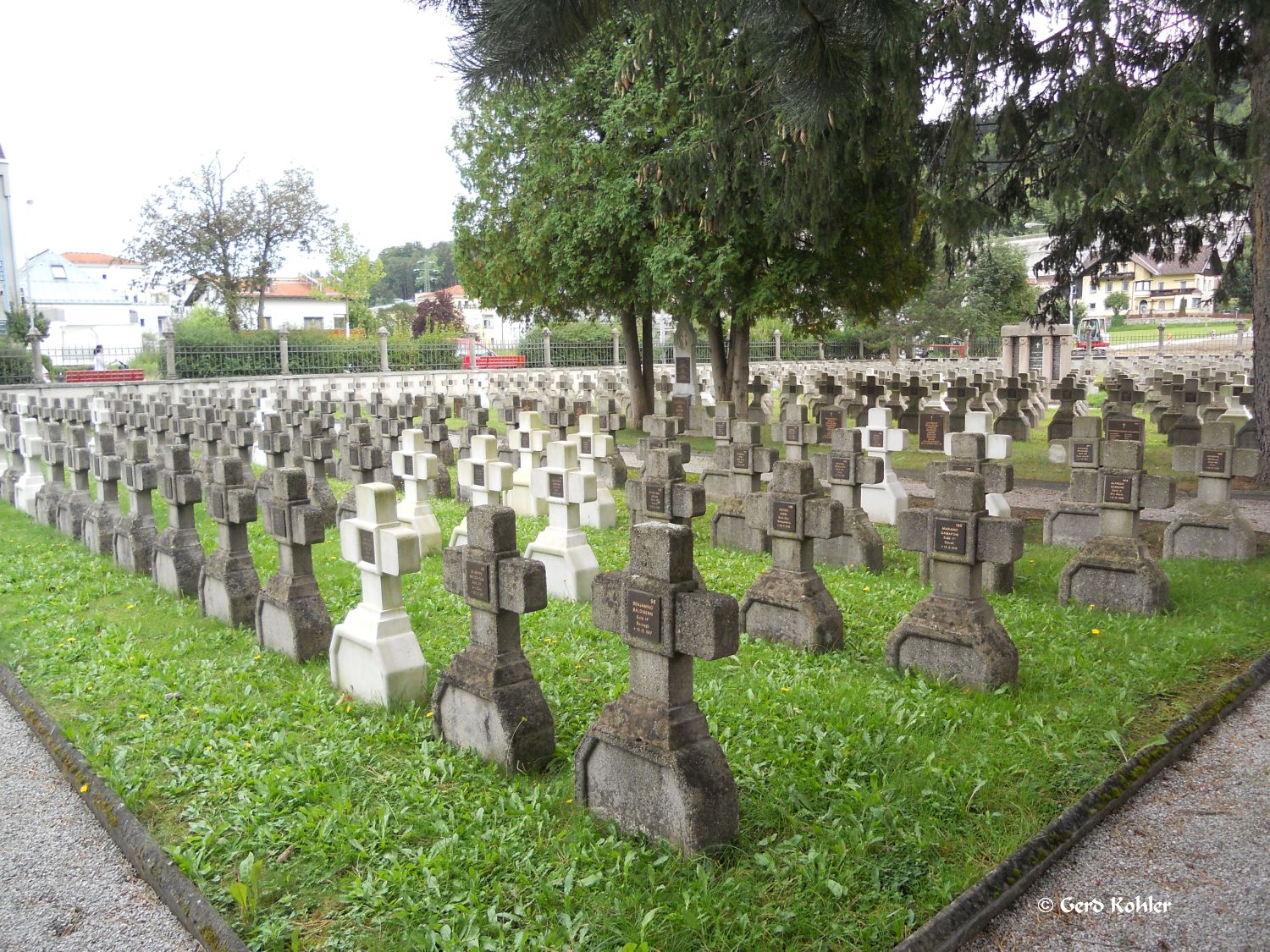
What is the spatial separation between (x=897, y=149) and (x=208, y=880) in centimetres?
1145

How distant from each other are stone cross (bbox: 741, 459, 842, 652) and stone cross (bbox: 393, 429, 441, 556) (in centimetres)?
343

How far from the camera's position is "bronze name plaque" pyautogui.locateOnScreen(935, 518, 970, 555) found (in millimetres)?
5242

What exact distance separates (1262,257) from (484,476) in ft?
29.6

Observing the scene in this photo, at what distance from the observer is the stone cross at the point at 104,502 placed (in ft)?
28.7

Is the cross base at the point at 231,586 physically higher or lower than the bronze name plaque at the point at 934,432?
lower

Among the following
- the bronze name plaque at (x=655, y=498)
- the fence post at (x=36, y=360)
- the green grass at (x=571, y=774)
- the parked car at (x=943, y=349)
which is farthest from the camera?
the parked car at (x=943, y=349)

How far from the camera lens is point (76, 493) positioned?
9789 mm

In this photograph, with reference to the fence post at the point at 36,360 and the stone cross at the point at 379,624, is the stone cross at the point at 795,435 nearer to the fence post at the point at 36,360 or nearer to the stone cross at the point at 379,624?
the stone cross at the point at 379,624

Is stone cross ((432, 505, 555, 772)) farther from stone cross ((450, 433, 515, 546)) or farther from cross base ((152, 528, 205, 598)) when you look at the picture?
cross base ((152, 528, 205, 598))

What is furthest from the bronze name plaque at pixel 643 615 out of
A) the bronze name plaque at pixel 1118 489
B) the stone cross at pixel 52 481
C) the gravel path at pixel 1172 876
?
the stone cross at pixel 52 481

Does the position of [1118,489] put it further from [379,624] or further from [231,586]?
[231,586]

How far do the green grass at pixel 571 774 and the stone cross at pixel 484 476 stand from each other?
51.0 inches

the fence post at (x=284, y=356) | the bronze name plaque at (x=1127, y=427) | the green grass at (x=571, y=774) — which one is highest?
the fence post at (x=284, y=356)

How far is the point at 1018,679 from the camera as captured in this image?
5184 millimetres
